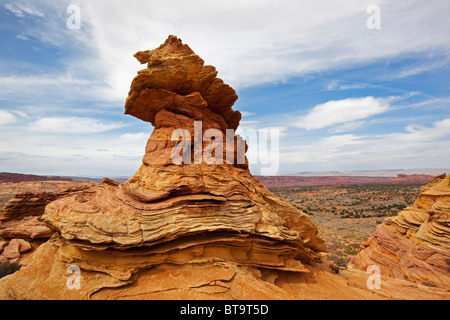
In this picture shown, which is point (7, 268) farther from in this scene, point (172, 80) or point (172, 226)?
point (172, 80)

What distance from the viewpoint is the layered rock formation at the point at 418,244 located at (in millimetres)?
13146

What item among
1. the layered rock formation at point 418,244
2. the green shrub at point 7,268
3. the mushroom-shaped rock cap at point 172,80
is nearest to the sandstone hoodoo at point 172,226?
the mushroom-shaped rock cap at point 172,80

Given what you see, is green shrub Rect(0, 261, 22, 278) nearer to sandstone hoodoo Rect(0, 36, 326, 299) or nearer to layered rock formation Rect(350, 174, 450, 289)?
sandstone hoodoo Rect(0, 36, 326, 299)

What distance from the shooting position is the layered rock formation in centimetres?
1315

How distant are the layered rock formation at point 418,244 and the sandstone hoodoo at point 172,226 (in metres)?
7.98

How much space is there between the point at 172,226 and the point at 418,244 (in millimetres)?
16418

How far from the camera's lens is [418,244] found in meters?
14.8

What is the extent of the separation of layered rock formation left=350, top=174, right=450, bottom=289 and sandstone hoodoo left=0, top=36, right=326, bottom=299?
7.98 meters

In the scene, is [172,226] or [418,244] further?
[418,244]

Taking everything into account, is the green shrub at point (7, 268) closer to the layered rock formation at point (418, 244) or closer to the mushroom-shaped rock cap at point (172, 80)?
the mushroom-shaped rock cap at point (172, 80)

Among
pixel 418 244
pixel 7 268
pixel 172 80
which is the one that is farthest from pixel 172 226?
pixel 418 244

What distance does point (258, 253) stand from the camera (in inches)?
372
